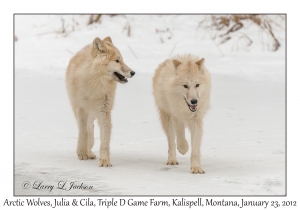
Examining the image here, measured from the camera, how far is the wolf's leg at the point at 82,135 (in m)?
9.05

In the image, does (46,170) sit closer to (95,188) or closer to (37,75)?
(95,188)

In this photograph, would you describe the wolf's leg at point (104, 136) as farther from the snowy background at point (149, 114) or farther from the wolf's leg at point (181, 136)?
the wolf's leg at point (181, 136)

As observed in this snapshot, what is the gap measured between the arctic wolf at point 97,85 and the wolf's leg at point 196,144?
111 cm

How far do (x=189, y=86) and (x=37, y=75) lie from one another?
23.2 feet

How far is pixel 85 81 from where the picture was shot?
8.76 metres

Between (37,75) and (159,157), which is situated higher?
(37,75)

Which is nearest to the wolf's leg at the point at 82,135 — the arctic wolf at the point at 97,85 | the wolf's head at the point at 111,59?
the arctic wolf at the point at 97,85

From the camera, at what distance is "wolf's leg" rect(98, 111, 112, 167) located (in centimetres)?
859

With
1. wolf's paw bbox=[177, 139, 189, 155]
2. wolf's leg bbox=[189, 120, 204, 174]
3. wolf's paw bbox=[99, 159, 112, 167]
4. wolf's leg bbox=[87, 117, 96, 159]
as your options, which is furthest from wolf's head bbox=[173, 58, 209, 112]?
wolf's leg bbox=[87, 117, 96, 159]

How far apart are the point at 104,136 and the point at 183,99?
1232mm

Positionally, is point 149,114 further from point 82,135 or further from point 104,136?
point 104,136

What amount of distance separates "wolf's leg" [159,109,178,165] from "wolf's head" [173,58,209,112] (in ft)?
2.40

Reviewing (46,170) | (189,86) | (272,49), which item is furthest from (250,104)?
(46,170)

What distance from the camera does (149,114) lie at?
11.8m
